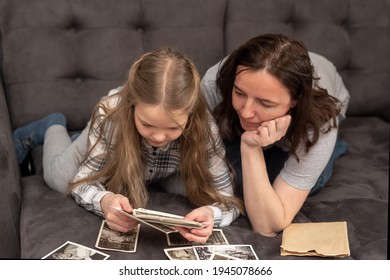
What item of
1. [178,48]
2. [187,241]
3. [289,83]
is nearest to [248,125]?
[289,83]

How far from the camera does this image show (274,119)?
1.85 metres

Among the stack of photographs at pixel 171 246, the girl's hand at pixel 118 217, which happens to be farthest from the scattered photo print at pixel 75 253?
the girl's hand at pixel 118 217

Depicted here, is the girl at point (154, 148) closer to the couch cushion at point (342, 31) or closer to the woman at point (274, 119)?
the woman at point (274, 119)

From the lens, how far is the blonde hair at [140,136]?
1.73 metres

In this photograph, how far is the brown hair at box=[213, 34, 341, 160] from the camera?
1775 mm

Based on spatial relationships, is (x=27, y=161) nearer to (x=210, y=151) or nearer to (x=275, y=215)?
(x=210, y=151)

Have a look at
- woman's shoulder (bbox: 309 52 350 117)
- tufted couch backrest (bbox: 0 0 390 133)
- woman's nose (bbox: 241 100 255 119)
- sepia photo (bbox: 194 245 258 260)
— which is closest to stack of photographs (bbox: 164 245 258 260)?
sepia photo (bbox: 194 245 258 260)

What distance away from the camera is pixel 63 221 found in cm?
188

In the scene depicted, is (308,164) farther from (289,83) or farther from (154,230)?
(154,230)

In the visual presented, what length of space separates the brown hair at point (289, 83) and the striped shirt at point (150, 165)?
0.10m

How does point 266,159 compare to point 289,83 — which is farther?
point 266,159

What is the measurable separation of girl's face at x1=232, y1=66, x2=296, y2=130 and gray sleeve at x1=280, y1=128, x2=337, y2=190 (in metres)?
0.17

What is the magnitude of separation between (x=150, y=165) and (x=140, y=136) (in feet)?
0.46

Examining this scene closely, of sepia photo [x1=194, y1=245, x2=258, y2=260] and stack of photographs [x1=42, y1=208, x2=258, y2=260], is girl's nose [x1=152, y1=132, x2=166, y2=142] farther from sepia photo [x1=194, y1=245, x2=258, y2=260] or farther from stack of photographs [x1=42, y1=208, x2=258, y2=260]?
sepia photo [x1=194, y1=245, x2=258, y2=260]
